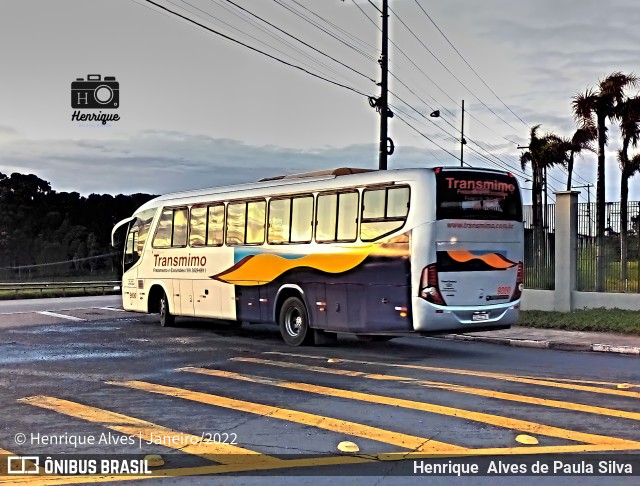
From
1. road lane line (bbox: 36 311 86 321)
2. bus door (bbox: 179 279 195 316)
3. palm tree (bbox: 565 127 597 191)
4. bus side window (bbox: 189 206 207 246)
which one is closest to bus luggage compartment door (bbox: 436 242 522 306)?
bus side window (bbox: 189 206 207 246)

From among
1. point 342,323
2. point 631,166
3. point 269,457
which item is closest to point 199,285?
point 342,323

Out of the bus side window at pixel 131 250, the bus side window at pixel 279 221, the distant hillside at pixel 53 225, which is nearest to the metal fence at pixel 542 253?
the bus side window at pixel 279 221

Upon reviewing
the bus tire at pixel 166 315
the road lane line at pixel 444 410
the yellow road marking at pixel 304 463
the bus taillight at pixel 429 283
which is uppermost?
the bus taillight at pixel 429 283

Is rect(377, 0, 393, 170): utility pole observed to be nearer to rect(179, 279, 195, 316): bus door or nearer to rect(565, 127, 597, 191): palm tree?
rect(179, 279, 195, 316): bus door

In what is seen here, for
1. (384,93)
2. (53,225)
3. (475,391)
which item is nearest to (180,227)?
(384,93)

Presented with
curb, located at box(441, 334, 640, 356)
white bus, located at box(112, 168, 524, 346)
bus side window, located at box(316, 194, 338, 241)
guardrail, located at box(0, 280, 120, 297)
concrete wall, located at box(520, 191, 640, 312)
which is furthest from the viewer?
guardrail, located at box(0, 280, 120, 297)

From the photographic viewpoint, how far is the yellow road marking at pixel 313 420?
6945 mm

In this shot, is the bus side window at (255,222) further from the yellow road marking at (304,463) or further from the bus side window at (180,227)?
the yellow road marking at (304,463)

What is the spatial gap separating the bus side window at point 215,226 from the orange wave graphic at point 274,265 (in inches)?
33.8

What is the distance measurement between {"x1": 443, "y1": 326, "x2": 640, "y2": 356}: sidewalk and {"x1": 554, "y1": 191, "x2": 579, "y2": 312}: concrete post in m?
2.80

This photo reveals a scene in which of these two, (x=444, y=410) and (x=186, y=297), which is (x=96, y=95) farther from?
(x=444, y=410)

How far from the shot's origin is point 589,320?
57.0 ft

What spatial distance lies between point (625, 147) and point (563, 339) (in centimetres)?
2103

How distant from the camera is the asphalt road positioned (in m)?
6.43
